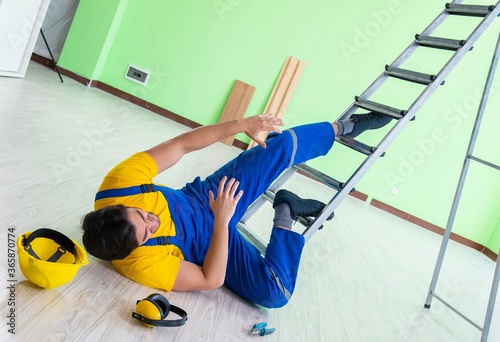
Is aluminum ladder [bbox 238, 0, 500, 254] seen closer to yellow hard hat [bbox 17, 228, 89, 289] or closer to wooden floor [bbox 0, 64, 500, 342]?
wooden floor [bbox 0, 64, 500, 342]

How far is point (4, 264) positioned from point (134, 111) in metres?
5.02

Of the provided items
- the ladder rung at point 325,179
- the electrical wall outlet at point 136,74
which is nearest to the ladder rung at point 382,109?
the ladder rung at point 325,179

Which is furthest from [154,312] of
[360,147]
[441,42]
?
[441,42]

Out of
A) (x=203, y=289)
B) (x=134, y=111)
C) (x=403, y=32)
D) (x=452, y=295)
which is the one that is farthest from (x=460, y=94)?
(x=203, y=289)

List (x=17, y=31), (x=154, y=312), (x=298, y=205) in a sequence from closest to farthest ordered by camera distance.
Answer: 1. (x=154, y=312)
2. (x=298, y=205)
3. (x=17, y=31)

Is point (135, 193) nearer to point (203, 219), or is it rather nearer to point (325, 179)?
point (203, 219)

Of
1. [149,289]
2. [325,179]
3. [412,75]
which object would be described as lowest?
[149,289]

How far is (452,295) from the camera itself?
4164mm

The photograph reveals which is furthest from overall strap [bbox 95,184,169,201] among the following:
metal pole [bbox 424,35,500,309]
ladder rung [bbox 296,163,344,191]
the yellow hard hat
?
metal pole [bbox 424,35,500,309]

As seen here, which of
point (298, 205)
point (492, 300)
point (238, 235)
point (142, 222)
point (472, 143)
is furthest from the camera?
point (472, 143)

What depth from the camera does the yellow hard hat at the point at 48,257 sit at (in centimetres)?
174

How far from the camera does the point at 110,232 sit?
1883mm

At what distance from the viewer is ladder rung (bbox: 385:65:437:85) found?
287 cm

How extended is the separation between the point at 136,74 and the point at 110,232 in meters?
5.80
